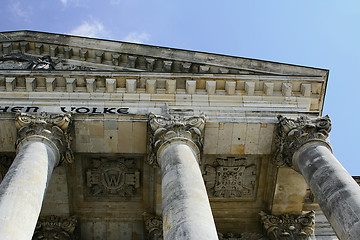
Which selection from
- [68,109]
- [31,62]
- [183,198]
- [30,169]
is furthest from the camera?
[31,62]

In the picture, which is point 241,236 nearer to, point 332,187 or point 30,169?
point 332,187

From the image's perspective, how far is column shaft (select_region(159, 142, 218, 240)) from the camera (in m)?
9.65

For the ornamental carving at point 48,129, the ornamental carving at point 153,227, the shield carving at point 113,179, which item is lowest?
the ornamental carving at point 153,227

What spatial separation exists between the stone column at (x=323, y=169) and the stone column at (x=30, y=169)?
7.56m

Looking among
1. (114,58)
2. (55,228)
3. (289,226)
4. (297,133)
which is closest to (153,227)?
(55,228)

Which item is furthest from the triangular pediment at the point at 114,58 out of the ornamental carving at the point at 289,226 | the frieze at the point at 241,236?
the frieze at the point at 241,236

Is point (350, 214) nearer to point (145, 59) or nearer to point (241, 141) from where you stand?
point (241, 141)

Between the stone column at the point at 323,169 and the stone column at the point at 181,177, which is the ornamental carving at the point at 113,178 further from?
the stone column at the point at 323,169

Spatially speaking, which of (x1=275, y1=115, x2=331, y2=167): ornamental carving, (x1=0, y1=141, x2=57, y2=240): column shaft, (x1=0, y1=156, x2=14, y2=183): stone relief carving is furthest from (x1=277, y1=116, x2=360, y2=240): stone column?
(x1=0, y1=156, x2=14, y2=183): stone relief carving

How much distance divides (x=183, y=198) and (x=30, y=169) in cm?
441

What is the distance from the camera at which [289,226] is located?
1623 centimetres

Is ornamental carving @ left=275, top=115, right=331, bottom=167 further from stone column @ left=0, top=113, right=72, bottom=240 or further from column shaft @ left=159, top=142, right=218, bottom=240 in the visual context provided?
stone column @ left=0, top=113, right=72, bottom=240

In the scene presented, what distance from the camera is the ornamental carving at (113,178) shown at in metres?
16.5

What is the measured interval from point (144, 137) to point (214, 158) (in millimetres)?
2992
